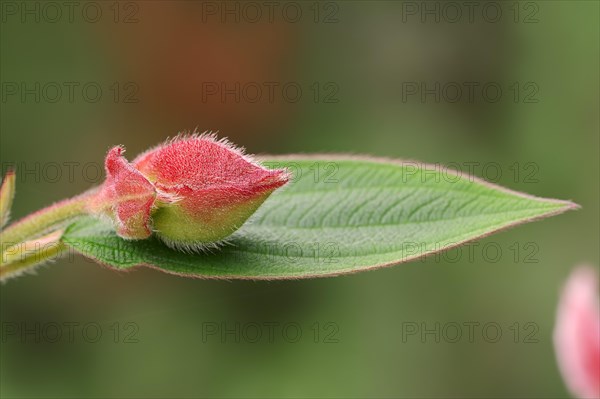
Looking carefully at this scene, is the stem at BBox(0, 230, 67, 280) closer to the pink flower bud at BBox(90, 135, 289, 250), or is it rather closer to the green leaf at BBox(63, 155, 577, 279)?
the green leaf at BBox(63, 155, 577, 279)

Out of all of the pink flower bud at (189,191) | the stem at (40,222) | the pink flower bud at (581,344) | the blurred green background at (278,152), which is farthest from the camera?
the blurred green background at (278,152)

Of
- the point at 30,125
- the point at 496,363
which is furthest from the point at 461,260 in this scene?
the point at 30,125

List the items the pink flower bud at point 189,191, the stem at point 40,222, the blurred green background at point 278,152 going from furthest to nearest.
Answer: the blurred green background at point 278,152
the stem at point 40,222
the pink flower bud at point 189,191

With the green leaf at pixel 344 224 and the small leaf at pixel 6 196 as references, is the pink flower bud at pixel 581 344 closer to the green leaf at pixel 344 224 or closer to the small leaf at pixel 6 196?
the green leaf at pixel 344 224

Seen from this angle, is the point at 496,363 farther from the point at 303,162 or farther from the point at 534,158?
the point at 303,162

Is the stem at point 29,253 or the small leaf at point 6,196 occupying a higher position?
the small leaf at point 6,196

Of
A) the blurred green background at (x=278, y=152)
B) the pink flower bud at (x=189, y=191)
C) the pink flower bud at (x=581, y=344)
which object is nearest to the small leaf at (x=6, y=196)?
the pink flower bud at (x=189, y=191)

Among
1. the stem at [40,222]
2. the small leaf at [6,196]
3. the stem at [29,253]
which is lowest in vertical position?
the stem at [29,253]
